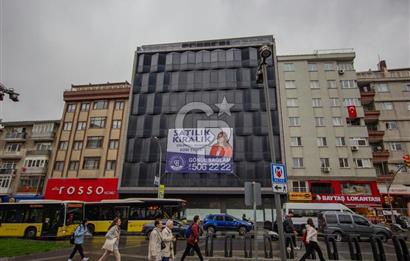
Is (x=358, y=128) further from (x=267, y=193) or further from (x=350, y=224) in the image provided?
(x=350, y=224)

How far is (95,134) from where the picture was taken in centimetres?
3784

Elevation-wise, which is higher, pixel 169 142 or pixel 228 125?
pixel 228 125

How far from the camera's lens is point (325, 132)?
34.0m

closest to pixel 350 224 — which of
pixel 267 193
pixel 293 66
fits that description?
pixel 267 193

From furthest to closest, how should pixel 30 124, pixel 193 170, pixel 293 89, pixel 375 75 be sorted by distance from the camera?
1. pixel 30 124
2. pixel 375 75
3. pixel 293 89
4. pixel 193 170

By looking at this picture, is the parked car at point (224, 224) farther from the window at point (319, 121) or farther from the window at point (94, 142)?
the window at point (94, 142)

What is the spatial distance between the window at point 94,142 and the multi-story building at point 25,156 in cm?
686

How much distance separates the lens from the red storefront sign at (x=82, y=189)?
1304 inches

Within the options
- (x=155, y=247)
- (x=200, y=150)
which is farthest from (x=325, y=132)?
(x=155, y=247)

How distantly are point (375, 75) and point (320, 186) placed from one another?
21460mm

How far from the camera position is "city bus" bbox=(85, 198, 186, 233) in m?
21.9

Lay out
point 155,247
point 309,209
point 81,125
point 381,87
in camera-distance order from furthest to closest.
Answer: point 81,125 < point 381,87 < point 309,209 < point 155,247

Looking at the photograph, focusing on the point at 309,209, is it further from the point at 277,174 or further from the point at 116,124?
the point at 116,124

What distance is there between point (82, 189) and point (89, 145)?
6.87 metres
